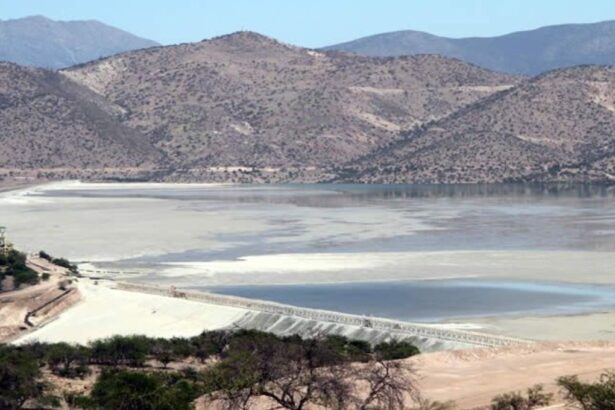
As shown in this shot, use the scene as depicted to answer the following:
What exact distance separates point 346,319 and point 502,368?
14.3 metres

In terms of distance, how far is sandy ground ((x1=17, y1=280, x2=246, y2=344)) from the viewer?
2159 inches

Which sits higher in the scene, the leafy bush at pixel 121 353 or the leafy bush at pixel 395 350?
the leafy bush at pixel 395 350

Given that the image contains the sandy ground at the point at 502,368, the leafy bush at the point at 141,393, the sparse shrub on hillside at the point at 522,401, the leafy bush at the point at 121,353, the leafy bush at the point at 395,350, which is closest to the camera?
the sparse shrub on hillside at the point at 522,401

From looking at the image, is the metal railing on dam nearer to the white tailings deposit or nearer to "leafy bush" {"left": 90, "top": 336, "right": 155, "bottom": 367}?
the white tailings deposit

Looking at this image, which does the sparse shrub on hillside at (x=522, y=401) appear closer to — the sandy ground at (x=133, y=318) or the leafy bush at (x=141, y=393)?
the leafy bush at (x=141, y=393)

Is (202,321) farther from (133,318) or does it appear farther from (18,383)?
(18,383)

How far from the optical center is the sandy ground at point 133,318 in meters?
54.8

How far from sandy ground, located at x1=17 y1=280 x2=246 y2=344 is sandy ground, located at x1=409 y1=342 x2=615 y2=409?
16.8 m

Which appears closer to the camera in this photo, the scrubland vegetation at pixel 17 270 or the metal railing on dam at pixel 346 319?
the metal railing on dam at pixel 346 319

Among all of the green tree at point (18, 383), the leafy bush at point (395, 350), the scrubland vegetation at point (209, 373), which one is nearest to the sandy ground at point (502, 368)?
the scrubland vegetation at point (209, 373)

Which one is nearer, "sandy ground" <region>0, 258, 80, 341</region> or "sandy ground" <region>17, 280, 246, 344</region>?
"sandy ground" <region>17, 280, 246, 344</region>

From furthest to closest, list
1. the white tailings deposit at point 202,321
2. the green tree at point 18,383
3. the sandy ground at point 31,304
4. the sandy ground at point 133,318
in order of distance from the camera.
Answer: the sandy ground at point 31,304 < the sandy ground at point 133,318 < the white tailings deposit at point 202,321 < the green tree at point 18,383

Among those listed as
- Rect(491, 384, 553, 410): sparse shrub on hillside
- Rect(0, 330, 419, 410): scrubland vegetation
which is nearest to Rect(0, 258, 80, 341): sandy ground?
Rect(0, 330, 419, 410): scrubland vegetation

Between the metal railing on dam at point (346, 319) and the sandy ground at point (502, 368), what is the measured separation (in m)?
3.44
